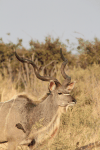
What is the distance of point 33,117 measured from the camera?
134 inches

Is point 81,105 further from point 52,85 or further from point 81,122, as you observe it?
point 52,85

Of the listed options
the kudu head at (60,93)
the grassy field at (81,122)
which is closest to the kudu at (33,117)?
the kudu head at (60,93)

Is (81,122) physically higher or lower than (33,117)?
lower

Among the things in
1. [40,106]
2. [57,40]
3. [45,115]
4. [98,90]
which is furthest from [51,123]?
[57,40]

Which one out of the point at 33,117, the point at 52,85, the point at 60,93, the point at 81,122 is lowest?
the point at 81,122

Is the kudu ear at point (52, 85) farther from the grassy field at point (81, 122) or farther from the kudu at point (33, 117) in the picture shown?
the grassy field at point (81, 122)

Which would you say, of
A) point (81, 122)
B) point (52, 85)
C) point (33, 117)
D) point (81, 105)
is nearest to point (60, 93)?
point (52, 85)

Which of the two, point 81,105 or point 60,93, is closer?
point 60,93

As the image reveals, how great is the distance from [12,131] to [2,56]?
8.16 meters

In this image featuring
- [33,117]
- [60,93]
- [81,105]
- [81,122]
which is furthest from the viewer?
[81,105]

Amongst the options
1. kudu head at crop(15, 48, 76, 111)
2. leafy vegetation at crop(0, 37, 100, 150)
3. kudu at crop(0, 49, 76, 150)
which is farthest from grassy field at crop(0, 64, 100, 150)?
kudu head at crop(15, 48, 76, 111)

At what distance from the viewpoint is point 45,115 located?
11.3 feet

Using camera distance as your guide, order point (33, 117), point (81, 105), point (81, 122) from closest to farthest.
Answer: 1. point (33, 117)
2. point (81, 122)
3. point (81, 105)

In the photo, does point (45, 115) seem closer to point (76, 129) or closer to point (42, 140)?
point (42, 140)
